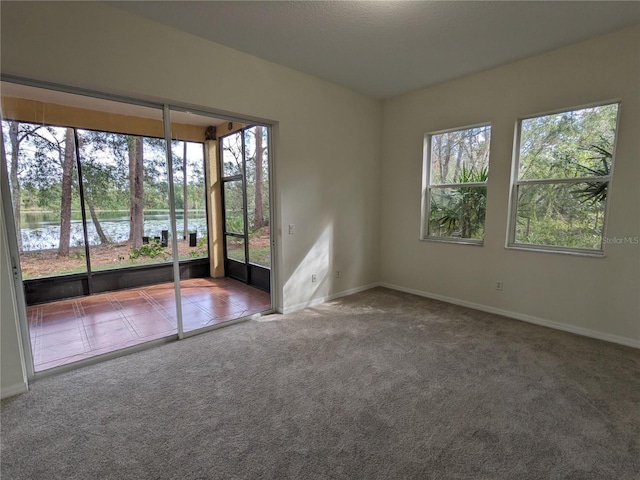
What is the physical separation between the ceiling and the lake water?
72.5 inches

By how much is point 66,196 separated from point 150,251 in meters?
1.09

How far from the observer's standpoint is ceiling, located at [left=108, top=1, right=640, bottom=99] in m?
2.38

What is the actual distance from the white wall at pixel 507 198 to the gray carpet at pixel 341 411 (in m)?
0.44

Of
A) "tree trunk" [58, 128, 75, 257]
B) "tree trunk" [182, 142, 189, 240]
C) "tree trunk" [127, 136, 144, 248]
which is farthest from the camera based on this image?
"tree trunk" [127, 136, 144, 248]

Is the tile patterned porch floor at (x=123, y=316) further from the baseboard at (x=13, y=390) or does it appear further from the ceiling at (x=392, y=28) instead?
the ceiling at (x=392, y=28)

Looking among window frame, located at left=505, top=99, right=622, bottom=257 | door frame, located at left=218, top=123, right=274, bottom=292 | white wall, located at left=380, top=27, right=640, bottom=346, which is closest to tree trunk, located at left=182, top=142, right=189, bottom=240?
door frame, located at left=218, top=123, right=274, bottom=292

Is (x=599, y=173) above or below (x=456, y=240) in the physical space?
above

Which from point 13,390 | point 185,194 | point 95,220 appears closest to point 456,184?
point 185,194

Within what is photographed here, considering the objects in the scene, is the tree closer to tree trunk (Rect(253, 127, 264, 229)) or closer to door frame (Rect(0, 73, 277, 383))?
door frame (Rect(0, 73, 277, 383))

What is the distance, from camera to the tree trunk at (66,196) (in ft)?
11.3

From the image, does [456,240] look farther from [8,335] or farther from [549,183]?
[8,335]

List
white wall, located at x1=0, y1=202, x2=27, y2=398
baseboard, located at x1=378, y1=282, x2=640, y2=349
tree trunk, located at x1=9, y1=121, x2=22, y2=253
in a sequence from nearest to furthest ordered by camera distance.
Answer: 1. white wall, located at x1=0, y1=202, x2=27, y2=398
2. tree trunk, located at x1=9, y1=121, x2=22, y2=253
3. baseboard, located at x1=378, y1=282, x2=640, y2=349

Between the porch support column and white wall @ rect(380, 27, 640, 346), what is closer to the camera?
white wall @ rect(380, 27, 640, 346)

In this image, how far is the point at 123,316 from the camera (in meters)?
3.62
